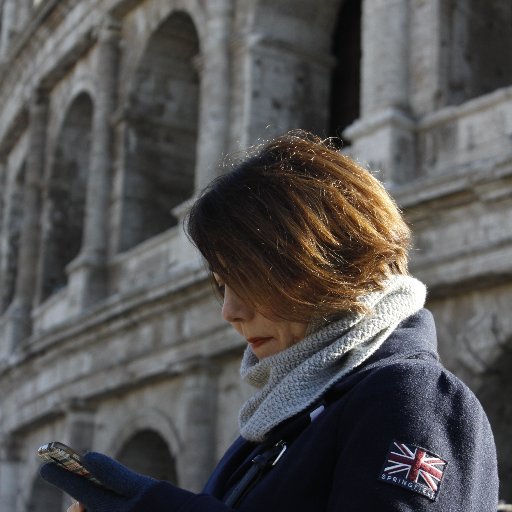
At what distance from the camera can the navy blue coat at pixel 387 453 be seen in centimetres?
171

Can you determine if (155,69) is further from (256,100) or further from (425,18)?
(425,18)

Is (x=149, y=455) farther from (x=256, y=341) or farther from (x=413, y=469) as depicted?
(x=413, y=469)

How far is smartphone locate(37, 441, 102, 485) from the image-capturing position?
1895 millimetres

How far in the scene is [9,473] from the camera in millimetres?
15391

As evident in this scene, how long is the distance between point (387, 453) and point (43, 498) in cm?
1372

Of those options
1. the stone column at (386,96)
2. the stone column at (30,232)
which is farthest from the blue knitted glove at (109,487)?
the stone column at (30,232)

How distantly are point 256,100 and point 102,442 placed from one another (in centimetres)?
386

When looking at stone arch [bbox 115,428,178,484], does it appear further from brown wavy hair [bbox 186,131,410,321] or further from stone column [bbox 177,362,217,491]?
brown wavy hair [bbox 186,131,410,321]

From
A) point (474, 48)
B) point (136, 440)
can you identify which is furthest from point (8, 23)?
point (474, 48)

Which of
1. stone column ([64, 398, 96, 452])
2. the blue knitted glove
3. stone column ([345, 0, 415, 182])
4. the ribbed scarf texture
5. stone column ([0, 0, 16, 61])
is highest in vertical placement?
stone column ([0, 0, 16, 61])

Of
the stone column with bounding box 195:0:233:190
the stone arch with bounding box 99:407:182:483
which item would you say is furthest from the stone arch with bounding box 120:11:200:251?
the stone arch with bounding box 99:407:182:483

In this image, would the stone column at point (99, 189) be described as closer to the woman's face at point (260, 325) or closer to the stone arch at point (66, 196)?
the stone arch at point (66, 196)

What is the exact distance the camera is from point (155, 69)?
570 inches

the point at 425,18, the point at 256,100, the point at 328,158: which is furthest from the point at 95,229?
the point at 328,158
